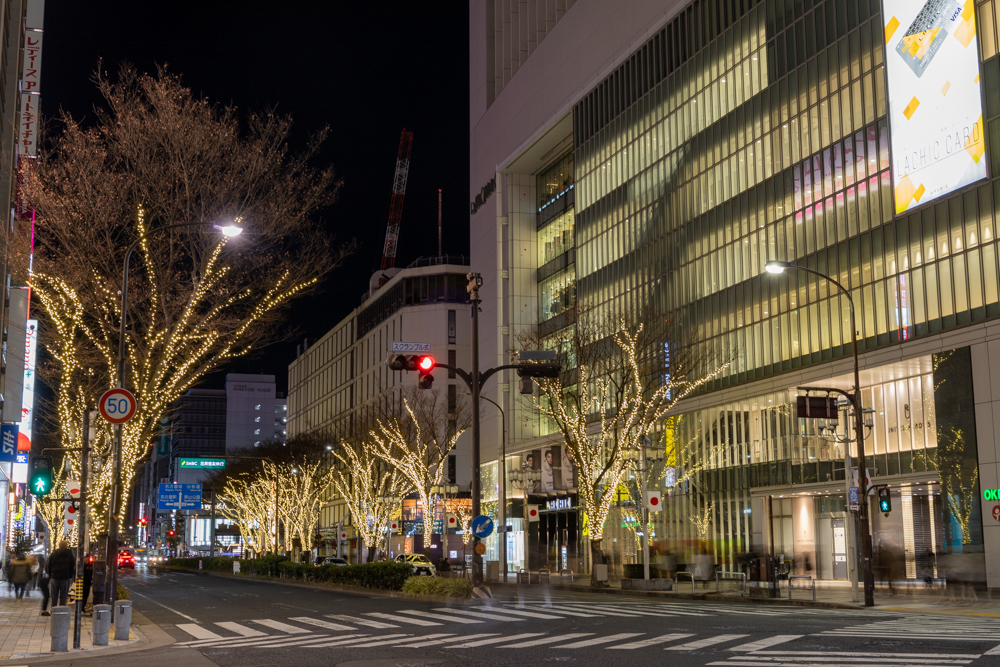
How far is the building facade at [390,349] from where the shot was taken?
10294 centimetres

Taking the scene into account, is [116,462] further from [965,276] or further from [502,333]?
[502,333]

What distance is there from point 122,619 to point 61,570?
624cm

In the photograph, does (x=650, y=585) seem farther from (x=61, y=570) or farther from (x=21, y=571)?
(x=21, y=571)

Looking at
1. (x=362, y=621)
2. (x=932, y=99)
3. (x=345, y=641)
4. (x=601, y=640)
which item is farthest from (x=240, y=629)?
(x=932, y=99)

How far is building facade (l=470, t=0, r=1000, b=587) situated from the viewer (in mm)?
37500

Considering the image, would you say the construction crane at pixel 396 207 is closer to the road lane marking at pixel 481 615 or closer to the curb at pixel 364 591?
the curb at pixel 364 591

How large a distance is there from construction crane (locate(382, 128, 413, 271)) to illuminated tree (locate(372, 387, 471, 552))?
9014cm

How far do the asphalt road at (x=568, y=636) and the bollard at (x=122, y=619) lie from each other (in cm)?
106

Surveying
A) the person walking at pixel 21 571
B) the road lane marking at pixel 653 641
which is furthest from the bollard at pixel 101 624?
the person walking at pixel 21 571

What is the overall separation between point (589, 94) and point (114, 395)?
5663 cm

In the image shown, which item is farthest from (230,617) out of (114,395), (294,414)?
(294,414)

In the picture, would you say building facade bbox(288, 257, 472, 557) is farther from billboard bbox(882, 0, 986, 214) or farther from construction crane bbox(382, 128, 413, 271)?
billboard bbox(882, 0, 986, 214)

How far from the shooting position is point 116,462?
22.1 metres

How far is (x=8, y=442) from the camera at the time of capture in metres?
43.9
